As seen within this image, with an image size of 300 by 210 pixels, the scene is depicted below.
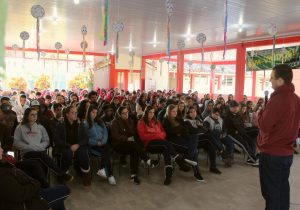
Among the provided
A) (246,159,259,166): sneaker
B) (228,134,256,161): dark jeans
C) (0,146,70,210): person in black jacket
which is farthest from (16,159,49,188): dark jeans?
(246,159,259,166): sneaker

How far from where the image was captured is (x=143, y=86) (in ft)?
61.6

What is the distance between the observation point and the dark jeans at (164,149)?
4285 millimetres

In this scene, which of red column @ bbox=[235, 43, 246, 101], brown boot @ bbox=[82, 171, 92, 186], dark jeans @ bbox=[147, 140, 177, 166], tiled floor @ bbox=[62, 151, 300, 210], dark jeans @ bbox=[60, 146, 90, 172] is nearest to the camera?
tiled floor @ bbox=[62, 151, 300, 210]

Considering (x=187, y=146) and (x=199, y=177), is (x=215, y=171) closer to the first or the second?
(x=199, y=177)

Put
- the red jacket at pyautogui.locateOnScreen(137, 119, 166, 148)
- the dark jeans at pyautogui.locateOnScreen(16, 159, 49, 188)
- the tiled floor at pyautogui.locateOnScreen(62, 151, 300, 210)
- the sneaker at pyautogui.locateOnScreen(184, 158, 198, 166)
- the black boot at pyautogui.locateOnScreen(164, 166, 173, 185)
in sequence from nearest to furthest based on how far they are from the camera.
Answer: the dark jeans at pyautogui.locateOnScreen(16, 159, 49, 188), the tiled floor at pyautogui.locateOnScreen(62, 151, 300, 210), the black boot at pyautogui.locateOnScreen(164, 166, 173, 185), the sneaker at pyautogui.locateOnScreen(184, 158, 198, 166), the red jacket at pyautogui.locateOnScreen(137, 119, 166, 148)

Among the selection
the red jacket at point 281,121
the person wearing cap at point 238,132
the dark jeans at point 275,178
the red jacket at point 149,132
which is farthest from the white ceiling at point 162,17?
the dark jeans at point 275,178

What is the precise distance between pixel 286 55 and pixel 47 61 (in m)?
13.3

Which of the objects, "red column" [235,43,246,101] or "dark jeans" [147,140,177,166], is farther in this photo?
"red column" [235,43,246,101]

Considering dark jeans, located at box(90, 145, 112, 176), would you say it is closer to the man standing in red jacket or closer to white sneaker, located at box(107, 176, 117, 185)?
white sneaker, located at box(107, 176, 117, 185)

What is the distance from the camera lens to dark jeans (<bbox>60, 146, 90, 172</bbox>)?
3.94 meters

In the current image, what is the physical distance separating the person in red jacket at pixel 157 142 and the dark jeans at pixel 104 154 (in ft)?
2.11

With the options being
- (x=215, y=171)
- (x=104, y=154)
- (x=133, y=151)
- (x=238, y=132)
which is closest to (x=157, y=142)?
(x=133, y=151)

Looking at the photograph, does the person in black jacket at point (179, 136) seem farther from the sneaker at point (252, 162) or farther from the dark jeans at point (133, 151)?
the sneaker at point (252, 162)

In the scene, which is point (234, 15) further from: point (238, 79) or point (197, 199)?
point (197, 199)
